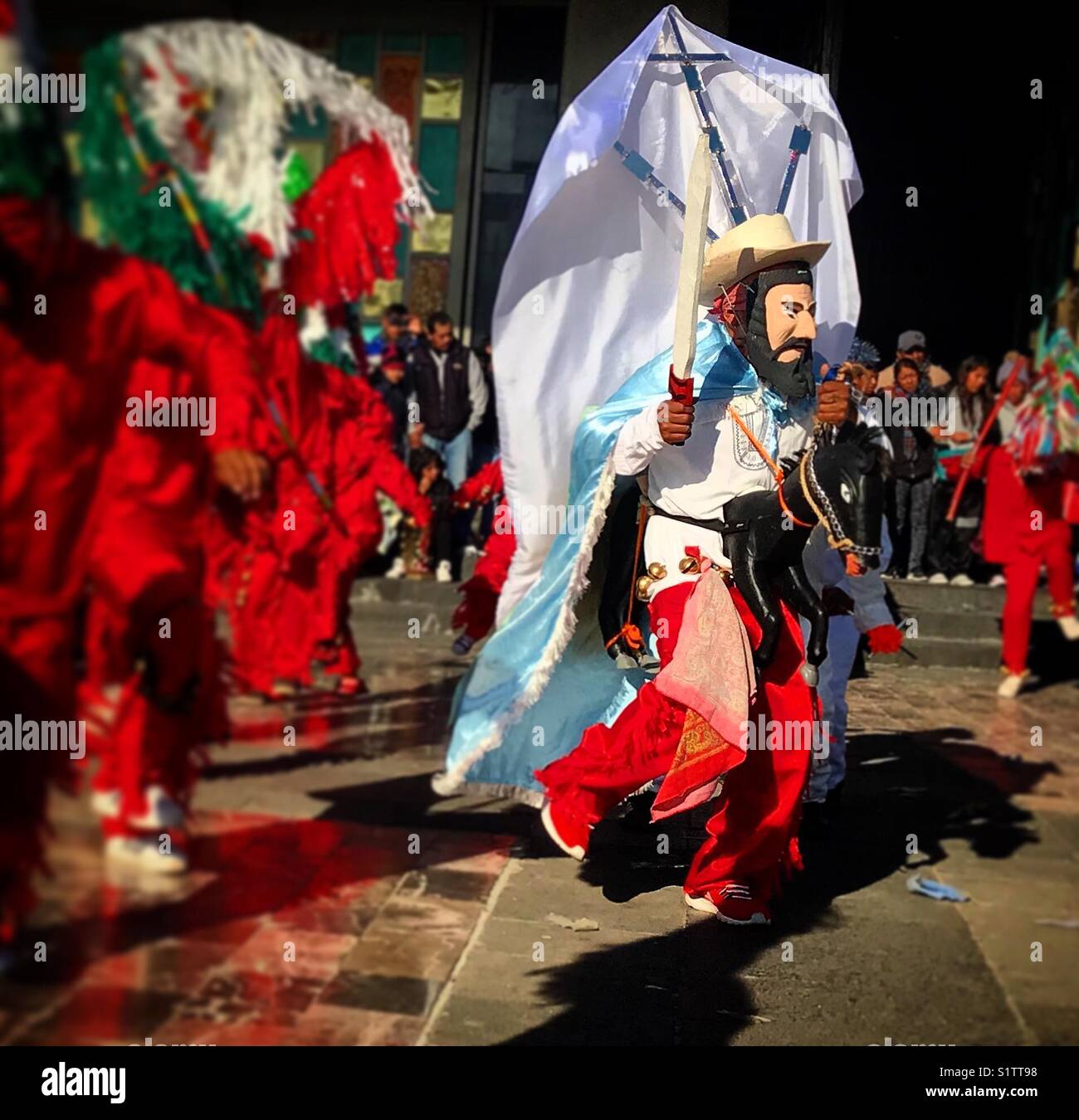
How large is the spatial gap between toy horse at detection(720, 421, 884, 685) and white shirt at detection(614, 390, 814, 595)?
51mm

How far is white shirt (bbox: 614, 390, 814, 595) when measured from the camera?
3.18 meters

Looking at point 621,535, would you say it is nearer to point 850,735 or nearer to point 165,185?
point 850,735

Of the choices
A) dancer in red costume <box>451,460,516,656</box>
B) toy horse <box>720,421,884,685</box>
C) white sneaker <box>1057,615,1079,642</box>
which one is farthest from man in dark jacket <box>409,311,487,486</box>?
white sneaker <box>1057,615,1079,642</box>

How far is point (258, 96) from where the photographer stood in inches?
70.4

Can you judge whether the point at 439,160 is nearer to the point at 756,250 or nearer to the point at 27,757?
the point at 756,250

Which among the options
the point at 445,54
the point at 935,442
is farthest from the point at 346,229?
the point at 935,442

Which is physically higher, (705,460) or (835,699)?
(705,460)

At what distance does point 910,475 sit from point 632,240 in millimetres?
1201

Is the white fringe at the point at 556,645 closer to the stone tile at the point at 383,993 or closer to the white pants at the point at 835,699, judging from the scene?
the white pants at the point at 835,699

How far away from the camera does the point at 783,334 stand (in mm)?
3068

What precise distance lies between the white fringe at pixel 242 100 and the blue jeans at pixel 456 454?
1.02 m

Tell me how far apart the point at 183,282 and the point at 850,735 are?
9.17ft

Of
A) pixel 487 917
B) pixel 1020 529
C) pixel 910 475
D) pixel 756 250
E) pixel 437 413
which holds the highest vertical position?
pixel 756 250

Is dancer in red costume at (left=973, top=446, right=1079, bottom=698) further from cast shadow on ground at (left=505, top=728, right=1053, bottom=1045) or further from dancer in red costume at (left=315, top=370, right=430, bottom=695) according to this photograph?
dancer in red costume at (left=315, top=370, right=430, bottom=695)
